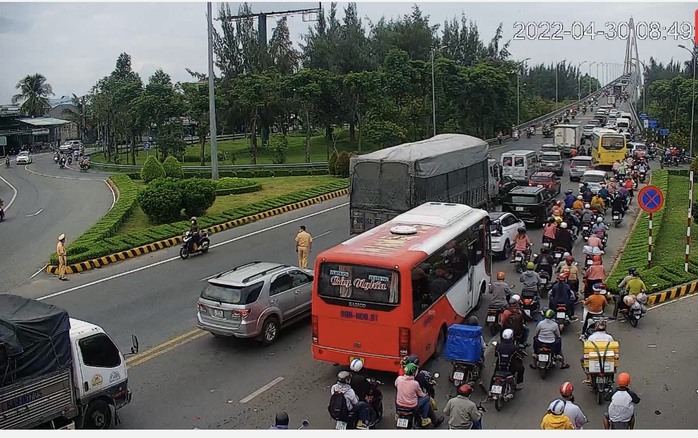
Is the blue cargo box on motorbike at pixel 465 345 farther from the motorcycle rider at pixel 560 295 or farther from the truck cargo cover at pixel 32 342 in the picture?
the truck cargo cover at pixel 32 342

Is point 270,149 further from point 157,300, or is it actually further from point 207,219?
point 157,300

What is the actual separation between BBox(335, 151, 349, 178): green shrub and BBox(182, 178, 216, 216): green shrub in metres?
14.4

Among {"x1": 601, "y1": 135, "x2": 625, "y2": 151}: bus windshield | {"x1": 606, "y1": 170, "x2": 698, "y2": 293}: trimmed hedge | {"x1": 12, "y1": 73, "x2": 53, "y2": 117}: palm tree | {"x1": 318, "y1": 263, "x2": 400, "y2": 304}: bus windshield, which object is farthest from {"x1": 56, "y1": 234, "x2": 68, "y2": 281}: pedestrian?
{"x1": 12, "y1": 73, "x2": 53, "y2": 117}: palm tree

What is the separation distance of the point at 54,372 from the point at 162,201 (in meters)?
17.1

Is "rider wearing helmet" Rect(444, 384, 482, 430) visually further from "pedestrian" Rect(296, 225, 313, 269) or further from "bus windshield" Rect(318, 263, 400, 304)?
"pedestrian" Rect(296, 225, 313, 269)

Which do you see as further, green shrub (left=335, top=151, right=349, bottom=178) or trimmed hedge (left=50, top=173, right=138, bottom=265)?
green shrub (left=335, top=151, right=349, bottom=178)

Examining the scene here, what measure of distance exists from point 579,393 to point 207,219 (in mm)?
17852

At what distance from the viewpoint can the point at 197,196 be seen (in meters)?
27.0

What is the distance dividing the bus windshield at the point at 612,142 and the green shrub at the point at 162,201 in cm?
2760

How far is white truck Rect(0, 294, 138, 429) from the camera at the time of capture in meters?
8.99

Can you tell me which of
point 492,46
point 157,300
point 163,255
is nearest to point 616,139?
point 163,255

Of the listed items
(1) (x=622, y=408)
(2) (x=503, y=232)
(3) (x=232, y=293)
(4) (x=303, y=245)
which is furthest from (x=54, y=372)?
(2) (x=503, y=232)

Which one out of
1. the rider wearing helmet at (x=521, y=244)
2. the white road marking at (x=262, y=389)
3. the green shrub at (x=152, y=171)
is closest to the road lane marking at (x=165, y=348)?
the white road marking at (x=262, y=389)

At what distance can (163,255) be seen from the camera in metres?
22.5
